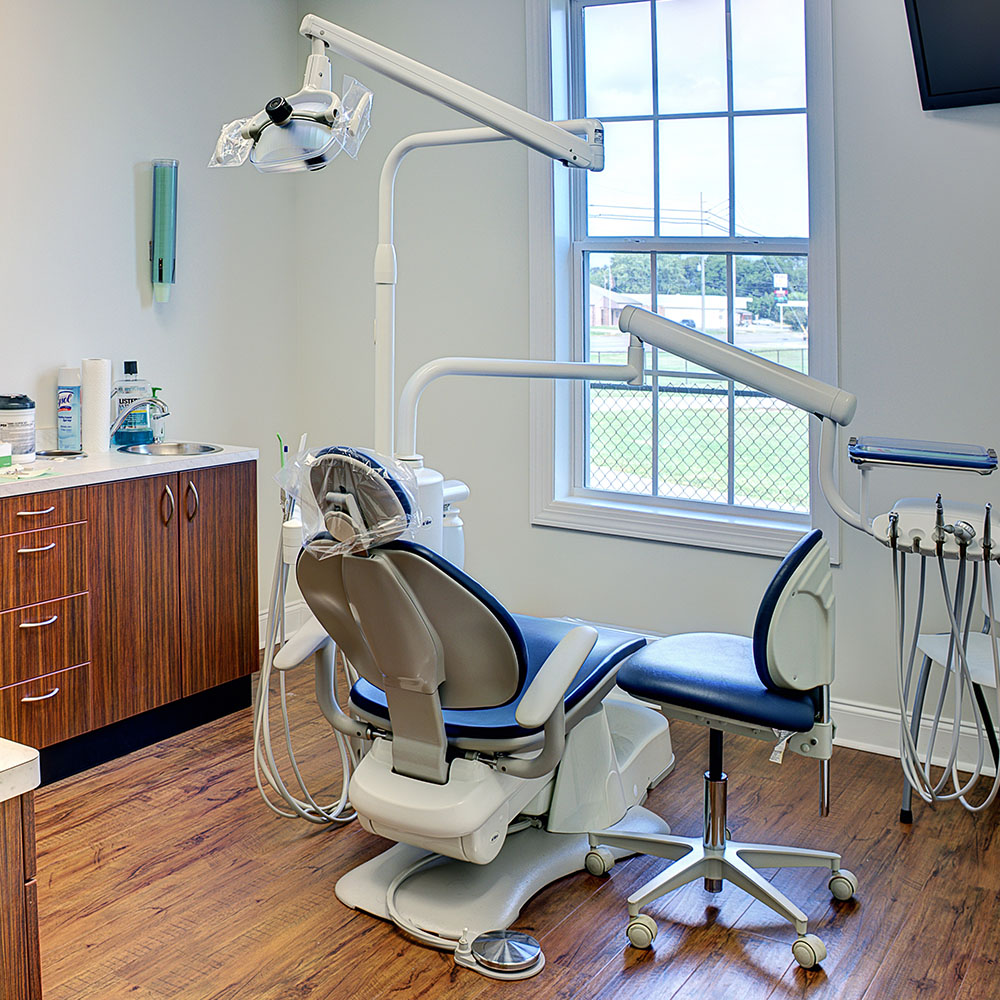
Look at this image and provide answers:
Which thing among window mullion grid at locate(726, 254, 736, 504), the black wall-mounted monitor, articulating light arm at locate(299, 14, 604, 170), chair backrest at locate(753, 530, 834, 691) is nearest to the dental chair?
chair backrest at locate(753, 530, 834, 691)

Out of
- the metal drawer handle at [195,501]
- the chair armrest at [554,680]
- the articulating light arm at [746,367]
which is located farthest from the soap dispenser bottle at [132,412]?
the chair armrest at [554,680]

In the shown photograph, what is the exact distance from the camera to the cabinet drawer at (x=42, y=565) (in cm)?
281

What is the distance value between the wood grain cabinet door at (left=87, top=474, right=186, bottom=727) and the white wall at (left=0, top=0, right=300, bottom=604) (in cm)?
55

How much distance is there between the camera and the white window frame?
313 cm

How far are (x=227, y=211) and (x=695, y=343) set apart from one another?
88.5 inches

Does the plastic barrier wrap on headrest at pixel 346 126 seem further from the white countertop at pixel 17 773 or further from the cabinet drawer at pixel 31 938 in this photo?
the cabinet drawer at pixel 31 938

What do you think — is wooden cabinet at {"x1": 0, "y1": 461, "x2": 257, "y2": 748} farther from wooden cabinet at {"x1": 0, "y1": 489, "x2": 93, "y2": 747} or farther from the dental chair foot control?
the dental chair foot control

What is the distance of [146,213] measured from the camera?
365 cm

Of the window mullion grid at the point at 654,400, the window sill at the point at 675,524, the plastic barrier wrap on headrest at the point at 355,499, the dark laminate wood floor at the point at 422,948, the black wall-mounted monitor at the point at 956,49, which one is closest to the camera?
the plastic barrier wrap on headrest at the point at 355,499

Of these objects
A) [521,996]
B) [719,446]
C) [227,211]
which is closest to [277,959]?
[521,996]

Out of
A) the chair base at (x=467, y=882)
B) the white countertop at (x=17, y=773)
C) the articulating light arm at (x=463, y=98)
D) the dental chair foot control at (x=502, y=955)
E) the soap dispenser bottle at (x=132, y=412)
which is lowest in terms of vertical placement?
the dental chair foot control at (x=502, y=955)

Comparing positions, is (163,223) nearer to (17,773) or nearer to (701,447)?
(701,447)

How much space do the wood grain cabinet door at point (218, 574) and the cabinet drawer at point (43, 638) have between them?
0.36 m

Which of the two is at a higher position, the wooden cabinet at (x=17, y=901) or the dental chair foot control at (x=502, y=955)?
the wooden cabinet at (x=17, y=901)
